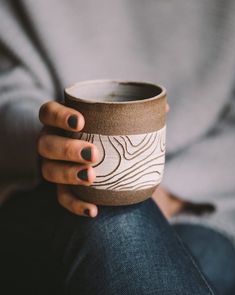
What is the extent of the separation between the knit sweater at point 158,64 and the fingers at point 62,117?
0.82ft

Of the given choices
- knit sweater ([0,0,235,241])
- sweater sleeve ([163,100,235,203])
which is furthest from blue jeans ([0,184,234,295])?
sweater sleeve ([163,100,235,203])

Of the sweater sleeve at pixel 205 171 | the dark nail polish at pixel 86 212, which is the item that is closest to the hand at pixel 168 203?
the sweater sleeve at pixel 205 171

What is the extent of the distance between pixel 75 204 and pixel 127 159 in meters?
0.12

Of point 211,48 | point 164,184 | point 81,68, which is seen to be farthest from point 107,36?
point 164,184

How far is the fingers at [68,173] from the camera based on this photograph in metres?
0.57

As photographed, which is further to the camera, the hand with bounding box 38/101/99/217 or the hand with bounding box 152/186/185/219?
the hand with bounding box 152/186/185/219

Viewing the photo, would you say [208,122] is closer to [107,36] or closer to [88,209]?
[107,36]

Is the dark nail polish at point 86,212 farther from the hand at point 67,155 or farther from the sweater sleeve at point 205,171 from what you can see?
the sweater sleeve at point 205,171

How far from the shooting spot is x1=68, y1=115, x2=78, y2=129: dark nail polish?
21.8 inches

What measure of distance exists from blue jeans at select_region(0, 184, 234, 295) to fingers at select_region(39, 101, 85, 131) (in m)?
0.15

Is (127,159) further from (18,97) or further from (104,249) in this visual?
(18,97)

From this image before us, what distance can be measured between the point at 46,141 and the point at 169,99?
1.41ft

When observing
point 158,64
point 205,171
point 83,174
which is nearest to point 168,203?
point 205,171

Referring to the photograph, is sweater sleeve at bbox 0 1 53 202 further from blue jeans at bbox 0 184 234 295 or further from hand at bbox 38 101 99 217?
hand at bbox 38 101 99 217
